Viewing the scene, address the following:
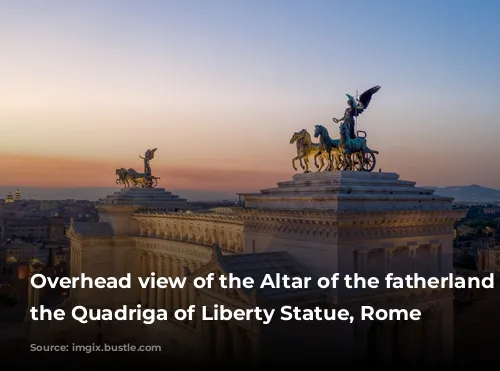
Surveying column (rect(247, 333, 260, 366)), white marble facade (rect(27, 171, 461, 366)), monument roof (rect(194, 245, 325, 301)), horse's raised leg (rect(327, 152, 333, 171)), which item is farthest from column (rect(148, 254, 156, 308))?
column (rect(247, 333, 260, 366))

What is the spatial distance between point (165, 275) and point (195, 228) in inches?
260

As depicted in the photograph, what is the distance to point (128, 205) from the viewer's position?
49688 mm

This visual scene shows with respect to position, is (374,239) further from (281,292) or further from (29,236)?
(29,236)

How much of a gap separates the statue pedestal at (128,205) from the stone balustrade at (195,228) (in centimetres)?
88

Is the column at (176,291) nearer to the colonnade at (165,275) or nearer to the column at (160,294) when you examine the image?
the colonnade at (165,275)

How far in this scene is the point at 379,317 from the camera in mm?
23453

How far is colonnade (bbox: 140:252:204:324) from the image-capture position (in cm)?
4070

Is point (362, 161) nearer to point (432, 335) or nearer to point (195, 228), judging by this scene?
point (432, 335)

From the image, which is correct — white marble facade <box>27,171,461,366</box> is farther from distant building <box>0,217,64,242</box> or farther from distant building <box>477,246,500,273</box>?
distant building <box>0,217,64,242</box>

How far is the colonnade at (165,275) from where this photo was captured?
40.7 metres

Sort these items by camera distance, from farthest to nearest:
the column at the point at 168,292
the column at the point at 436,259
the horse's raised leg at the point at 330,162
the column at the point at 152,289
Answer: the column at the point at 152,289 → the column at the point at 168,292 → the horse's raised leg at the point at 330,162 → the column at the point at 436,259

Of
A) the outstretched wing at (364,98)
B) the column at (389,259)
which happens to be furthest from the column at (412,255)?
the outstretched wing at (364,98)

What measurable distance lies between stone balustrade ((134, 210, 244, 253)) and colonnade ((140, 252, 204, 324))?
1.79m

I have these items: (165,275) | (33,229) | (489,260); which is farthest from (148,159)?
(33,229)
